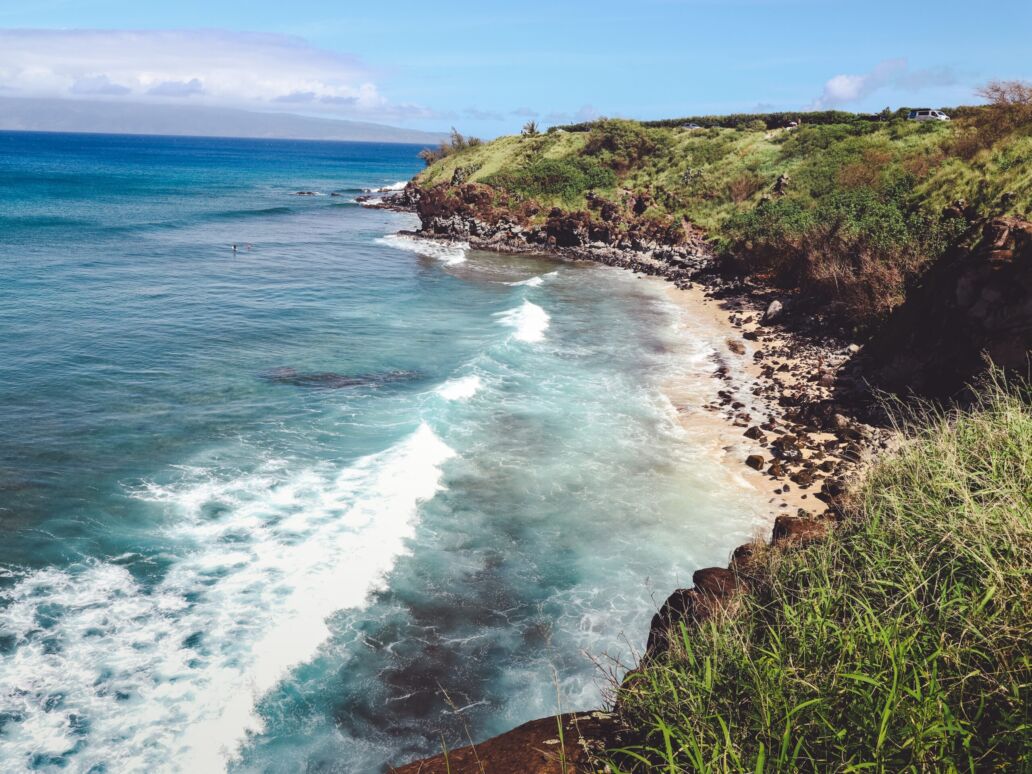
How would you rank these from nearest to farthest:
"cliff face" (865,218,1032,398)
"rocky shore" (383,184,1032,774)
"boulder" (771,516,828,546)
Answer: "rocky shore" (383,184,1032,774) → "boulder" (771,516,828,546) → "cliff face" (865,218,1032,398)

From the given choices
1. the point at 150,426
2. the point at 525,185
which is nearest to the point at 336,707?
the point at 150,426

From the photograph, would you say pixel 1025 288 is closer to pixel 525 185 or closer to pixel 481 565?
pixel 481 565

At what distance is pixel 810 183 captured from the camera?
4953 cm

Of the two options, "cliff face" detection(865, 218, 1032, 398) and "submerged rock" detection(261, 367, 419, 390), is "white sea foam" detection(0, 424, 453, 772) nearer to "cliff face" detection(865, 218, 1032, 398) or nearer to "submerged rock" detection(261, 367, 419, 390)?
"submerged rock" detection(261, 367, 419, 390)

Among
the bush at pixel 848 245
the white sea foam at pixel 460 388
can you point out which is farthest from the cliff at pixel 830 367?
the white sea foam at pixel 460 388

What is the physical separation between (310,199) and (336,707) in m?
92.2

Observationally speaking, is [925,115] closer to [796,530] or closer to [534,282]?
[534,282]

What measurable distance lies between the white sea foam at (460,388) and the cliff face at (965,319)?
47.3 ft

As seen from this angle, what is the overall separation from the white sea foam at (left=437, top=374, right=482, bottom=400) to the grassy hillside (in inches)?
673

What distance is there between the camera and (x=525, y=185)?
221ft

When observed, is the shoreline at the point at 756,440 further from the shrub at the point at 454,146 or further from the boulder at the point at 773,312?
the shrub at the point at 454,146

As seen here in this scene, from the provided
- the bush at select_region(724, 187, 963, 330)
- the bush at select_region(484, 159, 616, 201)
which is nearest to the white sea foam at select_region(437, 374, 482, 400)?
the bush at select_region(724, 187, 963, 330)

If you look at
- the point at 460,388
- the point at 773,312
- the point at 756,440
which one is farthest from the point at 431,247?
the point at 756,440

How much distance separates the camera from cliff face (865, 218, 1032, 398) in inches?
694
